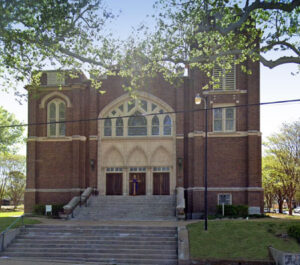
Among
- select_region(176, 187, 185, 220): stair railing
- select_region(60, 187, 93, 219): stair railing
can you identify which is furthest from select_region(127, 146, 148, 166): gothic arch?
select_region(176, 187, 185, 220): stair railing

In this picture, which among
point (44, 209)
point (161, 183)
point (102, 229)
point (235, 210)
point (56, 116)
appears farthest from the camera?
point (56, 116)

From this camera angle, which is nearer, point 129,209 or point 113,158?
point 129,209

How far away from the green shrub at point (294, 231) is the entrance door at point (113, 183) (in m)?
15.8

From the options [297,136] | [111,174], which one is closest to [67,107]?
[111,174]

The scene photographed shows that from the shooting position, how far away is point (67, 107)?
33.9m

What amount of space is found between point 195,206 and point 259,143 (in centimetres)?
609

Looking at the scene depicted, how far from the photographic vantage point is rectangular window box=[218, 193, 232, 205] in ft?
101

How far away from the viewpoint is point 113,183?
33656 millimetres

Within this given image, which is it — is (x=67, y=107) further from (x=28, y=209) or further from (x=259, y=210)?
(x=259, y=210)

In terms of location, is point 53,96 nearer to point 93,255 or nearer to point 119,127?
point 119,127

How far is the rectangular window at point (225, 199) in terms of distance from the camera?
30719mm

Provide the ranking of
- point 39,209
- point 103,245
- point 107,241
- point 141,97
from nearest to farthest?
point 103,245 < point 107,241 < point 39,209 < point 141,97

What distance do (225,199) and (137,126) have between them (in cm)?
838

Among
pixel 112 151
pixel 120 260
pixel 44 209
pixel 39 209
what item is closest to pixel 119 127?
pixel 112 151
